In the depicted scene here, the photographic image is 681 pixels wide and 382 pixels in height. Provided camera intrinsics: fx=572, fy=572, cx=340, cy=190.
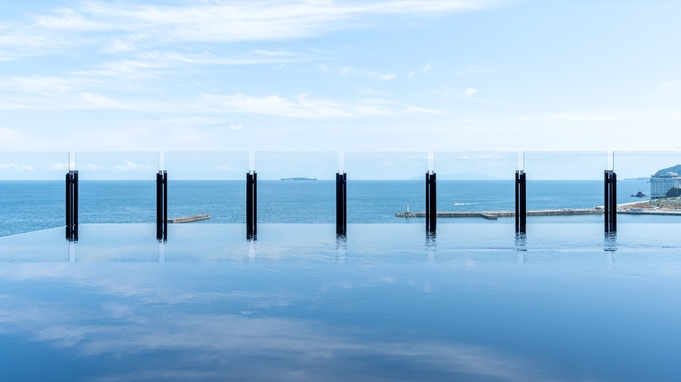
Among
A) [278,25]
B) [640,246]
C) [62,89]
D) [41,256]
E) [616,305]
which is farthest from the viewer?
[62,89]

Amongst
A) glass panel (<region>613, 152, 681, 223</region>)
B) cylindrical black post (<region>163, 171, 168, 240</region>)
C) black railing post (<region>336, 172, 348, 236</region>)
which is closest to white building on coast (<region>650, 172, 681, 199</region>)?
glass panel (<region>613, 152, 681, 223</region>)

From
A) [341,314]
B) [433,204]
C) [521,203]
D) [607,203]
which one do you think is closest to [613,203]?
[607,203]

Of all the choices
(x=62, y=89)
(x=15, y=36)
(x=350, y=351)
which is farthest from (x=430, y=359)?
(x=62, y=89)

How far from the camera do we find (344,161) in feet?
A: 41.1

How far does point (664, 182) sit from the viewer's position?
16.5 metres

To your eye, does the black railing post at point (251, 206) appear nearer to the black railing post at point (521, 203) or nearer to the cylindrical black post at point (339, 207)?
the cylindrical black post at point (339, 207)

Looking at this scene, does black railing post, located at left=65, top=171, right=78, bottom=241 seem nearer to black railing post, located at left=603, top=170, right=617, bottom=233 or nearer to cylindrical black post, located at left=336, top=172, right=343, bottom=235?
cylindrical black post, located at left=336, top=172, right=343, bottom=235

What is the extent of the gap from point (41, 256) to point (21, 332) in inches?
155

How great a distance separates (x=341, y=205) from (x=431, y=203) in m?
1.75

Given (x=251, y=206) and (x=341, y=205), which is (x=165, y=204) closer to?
(x=251, y=206)

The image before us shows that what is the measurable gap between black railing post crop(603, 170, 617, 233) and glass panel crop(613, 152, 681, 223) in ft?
1.54

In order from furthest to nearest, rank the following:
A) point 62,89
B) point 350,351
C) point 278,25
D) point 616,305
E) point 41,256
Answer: point 62,89 → point 278,25 → point 41,256 → point 616,305 → point 350,351

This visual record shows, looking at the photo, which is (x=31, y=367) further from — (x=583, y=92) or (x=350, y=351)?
(x=583, y=92)

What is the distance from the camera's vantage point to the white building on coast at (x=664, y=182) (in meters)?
16.0
